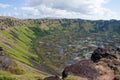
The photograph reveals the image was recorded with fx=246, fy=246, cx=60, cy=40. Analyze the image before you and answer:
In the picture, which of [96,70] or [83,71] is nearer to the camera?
[83,71]

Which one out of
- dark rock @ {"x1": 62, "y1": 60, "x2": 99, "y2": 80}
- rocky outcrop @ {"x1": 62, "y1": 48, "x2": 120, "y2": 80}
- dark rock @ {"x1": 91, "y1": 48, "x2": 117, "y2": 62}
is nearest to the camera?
dark rock @ {"x1": 62, "y1": 60, "x2": 99, "y2": 80}

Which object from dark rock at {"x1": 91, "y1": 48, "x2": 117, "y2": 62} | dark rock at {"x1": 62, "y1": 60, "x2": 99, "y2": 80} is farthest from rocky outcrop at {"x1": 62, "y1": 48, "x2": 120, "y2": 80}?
dark rock at {"x1": 91, "y1": 48, "x2": 117, "y2": 62}

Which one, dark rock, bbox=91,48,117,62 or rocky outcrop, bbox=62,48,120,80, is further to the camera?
dark rock, bbox=91,48,117,62

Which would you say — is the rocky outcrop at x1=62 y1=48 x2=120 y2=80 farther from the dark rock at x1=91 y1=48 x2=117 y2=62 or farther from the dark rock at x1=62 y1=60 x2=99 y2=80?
the dark rock at x1=91 y1=48 x2=117 y2=62

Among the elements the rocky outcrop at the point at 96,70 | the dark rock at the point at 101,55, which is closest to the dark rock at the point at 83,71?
the rocky outcrop at the point at 96,70

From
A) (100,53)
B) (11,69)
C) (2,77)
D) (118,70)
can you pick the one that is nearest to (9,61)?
(11,69)

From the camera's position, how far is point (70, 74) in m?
58.0

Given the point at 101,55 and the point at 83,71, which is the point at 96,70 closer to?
the point at 83,71

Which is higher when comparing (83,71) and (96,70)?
(83,71)

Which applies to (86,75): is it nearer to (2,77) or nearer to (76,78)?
(76,78)

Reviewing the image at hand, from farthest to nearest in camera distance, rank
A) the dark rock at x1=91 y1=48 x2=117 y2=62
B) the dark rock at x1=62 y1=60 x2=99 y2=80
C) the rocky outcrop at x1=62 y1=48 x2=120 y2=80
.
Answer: the dark rock at x1=91 y1=48 x2=117 y2=62 → the rocky outcrop at x1=62 y1=48 x2=120 y2=80 → the dark rock at x1=62 y1=60 x2=99 y2=80

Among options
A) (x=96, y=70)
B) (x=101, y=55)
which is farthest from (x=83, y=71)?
(x=101, y=55)

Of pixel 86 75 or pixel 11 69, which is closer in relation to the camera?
pixel 86 75

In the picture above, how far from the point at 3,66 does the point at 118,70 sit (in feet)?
115
